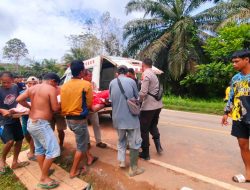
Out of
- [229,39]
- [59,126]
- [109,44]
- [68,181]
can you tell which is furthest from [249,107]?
[109,44]

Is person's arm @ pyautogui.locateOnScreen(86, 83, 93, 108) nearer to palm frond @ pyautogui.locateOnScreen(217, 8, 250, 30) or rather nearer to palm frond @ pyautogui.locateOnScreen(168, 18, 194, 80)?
palm frond @ pyautogui.locateOnScreen(217, 8, 250, 30)

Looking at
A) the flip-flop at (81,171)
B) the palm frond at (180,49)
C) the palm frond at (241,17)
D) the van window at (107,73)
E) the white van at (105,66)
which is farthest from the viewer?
the palm frond at (180,49)

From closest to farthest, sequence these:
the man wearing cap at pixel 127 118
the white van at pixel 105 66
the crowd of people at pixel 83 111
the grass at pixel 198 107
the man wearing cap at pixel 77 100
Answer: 1. the crowd of people at pixel 83 111
2. the man wearing cap at pixel 77 100
3. the man wearing cap at pixel 127 118
4. the white van at pixel 105 66
5. the grass at pixel 198 107

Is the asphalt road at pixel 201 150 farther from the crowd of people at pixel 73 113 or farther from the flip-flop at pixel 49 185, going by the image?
the flip-flop at pixel 49 185

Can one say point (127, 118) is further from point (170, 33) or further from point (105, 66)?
point (170, 33)

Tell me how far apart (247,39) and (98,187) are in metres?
15.7

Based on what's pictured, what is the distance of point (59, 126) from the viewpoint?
5762 millimetres

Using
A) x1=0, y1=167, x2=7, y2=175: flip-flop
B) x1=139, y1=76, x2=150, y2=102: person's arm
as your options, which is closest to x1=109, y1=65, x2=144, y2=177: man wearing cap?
x1=139, y1=76, x2=150, y2=102: person's arm

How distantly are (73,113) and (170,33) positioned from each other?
18.1m

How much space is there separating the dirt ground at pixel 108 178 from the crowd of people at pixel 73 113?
156mm

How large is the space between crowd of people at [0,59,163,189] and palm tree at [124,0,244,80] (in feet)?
48.9

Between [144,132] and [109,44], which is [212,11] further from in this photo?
[144,132]

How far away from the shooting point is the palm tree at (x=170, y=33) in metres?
19.8

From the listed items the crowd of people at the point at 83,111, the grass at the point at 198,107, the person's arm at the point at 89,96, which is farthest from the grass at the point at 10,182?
the grass at the point at 198,107
